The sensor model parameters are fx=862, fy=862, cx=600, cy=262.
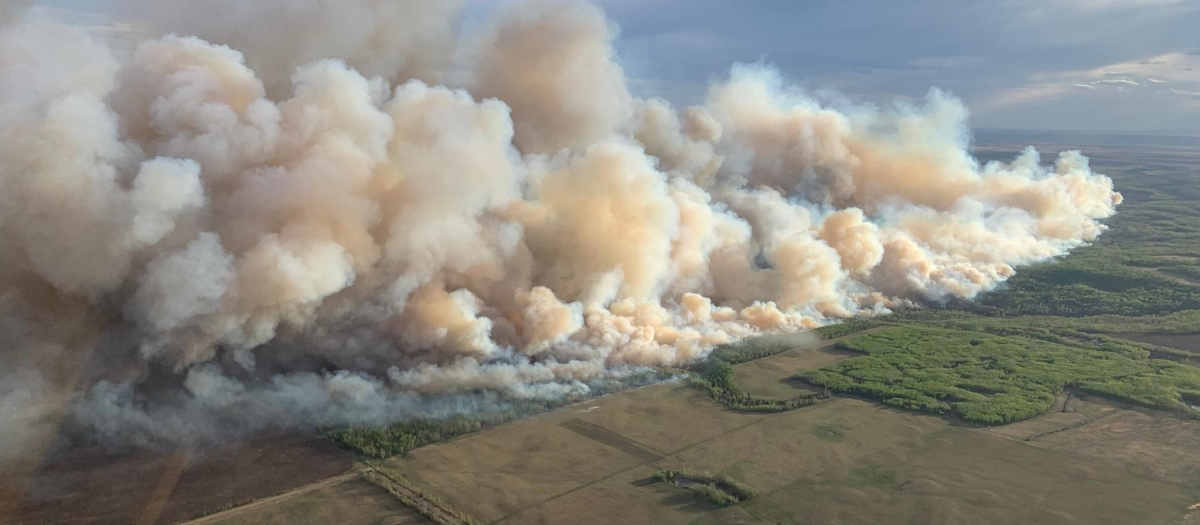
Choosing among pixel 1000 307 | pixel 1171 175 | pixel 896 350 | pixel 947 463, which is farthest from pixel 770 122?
pixel 1171 175

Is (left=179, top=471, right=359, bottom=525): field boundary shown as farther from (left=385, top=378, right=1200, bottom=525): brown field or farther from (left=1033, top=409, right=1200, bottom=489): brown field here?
(left=1033, top=409, right=1200, bottom=489): brown field

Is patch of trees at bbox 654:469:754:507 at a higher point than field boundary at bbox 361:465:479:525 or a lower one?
lower

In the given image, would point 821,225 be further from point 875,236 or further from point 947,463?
point 947,463

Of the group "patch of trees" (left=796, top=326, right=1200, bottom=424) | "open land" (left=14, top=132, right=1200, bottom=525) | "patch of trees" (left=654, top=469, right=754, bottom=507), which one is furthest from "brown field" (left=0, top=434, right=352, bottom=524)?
"patch of trees" (left=796, top=326, right=1200, bottom=424)

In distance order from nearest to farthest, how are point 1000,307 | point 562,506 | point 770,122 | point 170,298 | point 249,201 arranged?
point 562,506, point 170,298, point 249,201, point 1000,307, point 770,122

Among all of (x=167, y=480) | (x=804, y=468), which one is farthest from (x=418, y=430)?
(x=804, y=468)

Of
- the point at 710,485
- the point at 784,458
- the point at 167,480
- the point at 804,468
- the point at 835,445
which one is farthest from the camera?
the point at 835,445

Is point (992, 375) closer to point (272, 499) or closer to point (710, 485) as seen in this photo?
point (710, 485)
